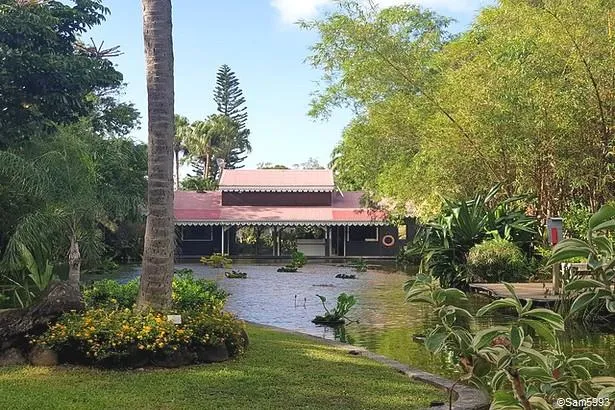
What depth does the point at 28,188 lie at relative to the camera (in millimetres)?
9875

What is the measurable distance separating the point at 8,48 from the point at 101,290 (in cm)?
603

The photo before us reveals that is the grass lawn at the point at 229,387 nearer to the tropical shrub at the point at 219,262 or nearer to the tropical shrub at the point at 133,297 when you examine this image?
the tropical shrub at the point at 133,297

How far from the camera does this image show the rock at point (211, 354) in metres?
6.59

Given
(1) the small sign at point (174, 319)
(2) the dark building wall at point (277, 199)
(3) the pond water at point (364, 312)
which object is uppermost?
(2) the dark building wall at point (277, 199)

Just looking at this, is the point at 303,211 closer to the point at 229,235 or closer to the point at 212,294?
the point at 229,235

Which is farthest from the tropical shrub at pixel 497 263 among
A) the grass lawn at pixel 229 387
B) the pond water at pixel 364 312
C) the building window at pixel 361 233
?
the building window at pixel 361 233

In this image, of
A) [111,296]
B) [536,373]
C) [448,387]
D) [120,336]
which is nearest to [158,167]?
[120,336]

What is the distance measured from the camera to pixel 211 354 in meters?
6.63

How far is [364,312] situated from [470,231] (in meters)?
5.52

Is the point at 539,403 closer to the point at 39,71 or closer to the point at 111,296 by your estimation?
the point at 111,296

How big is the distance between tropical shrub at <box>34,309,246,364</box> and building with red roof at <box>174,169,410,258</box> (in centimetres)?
2523

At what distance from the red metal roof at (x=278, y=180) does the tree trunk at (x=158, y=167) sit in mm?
28569

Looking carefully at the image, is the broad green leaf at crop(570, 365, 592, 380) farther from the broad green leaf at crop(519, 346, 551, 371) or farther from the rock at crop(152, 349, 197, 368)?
the rock at crop(152, 349, 197, 368)

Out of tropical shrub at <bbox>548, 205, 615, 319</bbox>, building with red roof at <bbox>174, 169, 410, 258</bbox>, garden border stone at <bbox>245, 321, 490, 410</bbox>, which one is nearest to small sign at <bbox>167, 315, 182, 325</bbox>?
garden border stone at <bbox>245, 321, 490, 410</bbox>
